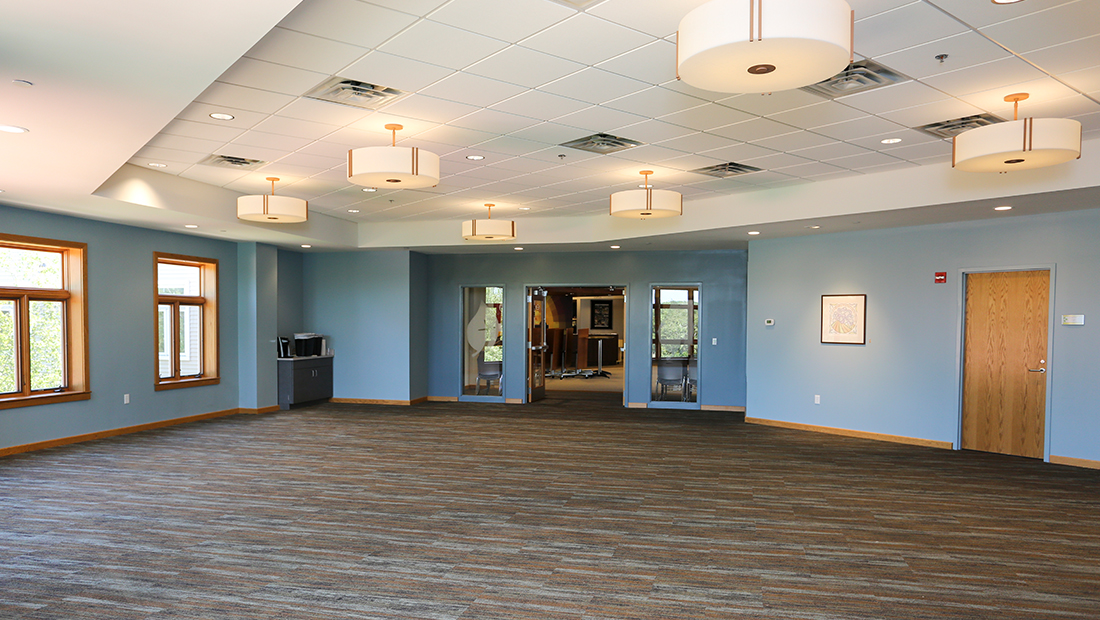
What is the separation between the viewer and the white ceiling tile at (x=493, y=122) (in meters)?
5.77

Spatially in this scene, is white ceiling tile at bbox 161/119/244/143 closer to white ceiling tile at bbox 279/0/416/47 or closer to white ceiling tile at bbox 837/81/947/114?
white ceiling tile at bbox 279/0/416/47

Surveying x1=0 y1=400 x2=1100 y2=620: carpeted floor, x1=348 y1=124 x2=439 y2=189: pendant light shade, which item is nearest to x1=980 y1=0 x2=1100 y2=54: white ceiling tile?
x1=0 y1=400 x2=1100 y2=620: carpeted floor

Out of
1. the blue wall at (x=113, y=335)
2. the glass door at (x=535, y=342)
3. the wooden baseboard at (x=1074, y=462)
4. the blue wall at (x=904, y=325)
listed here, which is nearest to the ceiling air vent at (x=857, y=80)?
the blue wall at (x=904, y=325)

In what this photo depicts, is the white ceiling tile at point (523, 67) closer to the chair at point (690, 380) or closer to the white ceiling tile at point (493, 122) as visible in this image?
the white ceiling tile at point (493, 122)

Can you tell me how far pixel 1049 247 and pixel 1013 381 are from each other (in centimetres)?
171

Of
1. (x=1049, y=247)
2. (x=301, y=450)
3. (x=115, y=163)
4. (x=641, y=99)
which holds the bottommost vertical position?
(x=301, y=450)

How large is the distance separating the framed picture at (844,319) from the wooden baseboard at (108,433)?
9761 mm

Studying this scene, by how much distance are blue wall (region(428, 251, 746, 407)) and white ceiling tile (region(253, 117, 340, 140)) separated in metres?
7.22

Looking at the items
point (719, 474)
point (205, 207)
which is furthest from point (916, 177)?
point (205, 207)

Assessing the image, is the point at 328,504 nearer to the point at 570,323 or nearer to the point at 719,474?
the point at 719,474

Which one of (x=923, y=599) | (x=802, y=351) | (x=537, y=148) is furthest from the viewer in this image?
(x=802, y=351)

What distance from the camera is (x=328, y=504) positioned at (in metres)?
5.75

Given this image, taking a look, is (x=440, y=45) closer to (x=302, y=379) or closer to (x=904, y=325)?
(x=904, y=325)

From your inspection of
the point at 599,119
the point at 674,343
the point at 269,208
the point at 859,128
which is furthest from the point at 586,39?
the point at 674,343
